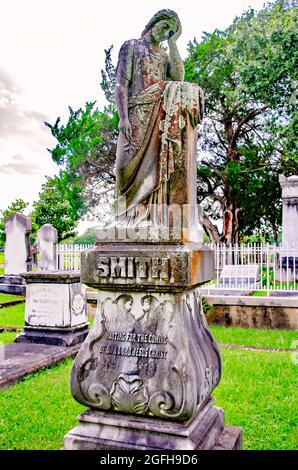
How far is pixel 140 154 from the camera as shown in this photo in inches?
127

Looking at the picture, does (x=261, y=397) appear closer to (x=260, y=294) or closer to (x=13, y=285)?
(x=260, y=294)

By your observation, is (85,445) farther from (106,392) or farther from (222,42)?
(222,42)

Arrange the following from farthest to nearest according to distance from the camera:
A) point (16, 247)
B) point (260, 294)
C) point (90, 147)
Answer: point (90, 147) < point (16, 247) < point (260, 294)

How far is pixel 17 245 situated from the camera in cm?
1400

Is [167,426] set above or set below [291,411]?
above

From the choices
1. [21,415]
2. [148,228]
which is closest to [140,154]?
[148,228]

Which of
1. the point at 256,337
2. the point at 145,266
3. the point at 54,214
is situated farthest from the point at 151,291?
the point at 54,214

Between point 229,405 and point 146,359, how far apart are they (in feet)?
6.70

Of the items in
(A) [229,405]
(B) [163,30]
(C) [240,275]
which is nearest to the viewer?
(B) [163,30]

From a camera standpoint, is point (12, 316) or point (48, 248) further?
point (48, 248)

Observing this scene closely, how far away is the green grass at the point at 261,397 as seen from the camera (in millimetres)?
3727

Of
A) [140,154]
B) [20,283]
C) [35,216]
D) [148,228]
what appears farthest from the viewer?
[35,216]

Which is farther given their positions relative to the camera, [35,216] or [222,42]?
[35,216]
